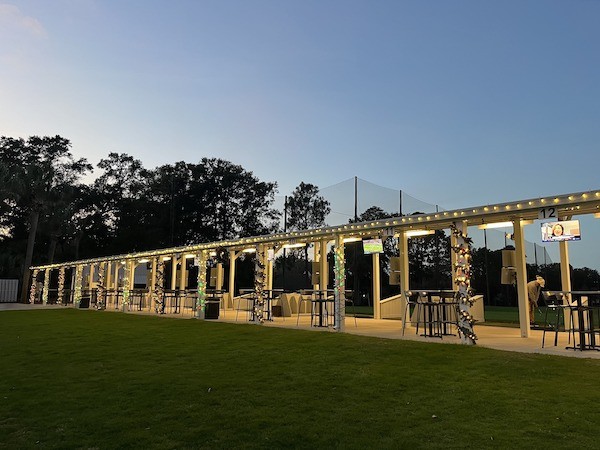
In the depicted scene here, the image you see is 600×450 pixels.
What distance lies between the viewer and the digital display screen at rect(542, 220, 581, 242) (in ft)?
25.2

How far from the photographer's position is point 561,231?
7863mm

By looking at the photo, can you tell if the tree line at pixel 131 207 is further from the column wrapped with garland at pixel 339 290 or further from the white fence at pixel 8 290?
the column wrapped with garland at pixel 339 290

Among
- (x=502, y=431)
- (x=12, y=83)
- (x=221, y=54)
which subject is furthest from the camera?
(x=12, y=83)

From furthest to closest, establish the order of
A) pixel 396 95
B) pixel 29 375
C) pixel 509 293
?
pixel 396 95, pixel 509 293, pixel 29 375

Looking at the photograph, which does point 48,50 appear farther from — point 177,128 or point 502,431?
point 502,431

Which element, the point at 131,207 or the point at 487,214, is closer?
the point at 487,214

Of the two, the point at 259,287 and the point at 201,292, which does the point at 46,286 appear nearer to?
the point at 201,292

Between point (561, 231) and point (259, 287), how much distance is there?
6.86m

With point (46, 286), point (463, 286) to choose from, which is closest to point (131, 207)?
point (46, 286)

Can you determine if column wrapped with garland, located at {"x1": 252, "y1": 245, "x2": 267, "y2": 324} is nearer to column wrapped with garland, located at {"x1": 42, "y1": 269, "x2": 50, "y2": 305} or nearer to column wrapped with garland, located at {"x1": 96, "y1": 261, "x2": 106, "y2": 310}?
column wrapped with garland, located at {"x1": 96, "y1": 261, "x2": 106, "y2": 310}

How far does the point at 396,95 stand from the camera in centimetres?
2183

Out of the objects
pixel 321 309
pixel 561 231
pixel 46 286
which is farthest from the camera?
pixel 46 286

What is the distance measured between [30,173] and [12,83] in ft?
35.9

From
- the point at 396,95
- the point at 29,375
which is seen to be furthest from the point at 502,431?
the point at 396,95
